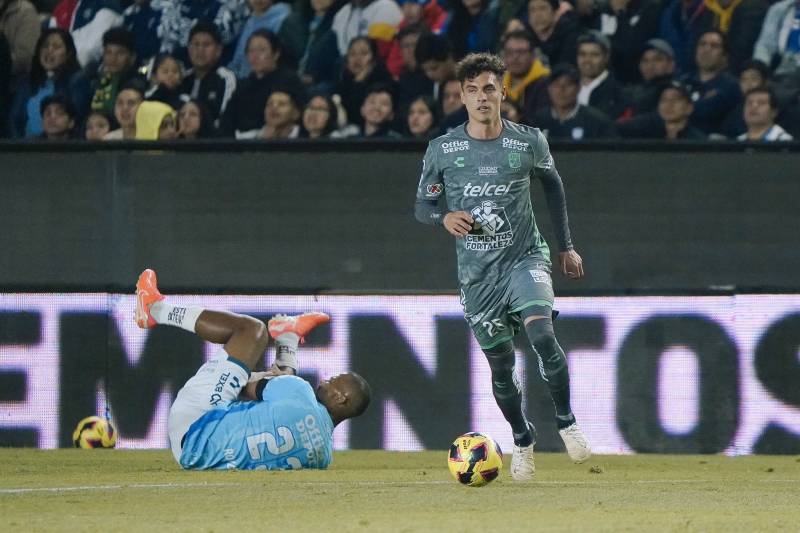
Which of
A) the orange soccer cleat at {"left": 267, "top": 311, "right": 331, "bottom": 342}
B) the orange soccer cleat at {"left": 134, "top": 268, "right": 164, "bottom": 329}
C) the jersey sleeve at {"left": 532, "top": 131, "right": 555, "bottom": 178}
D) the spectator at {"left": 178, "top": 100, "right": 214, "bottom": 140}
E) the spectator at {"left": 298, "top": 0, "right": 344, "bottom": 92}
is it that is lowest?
the orange soccer cleat at {"left": 267, "top": 311, "right": 331, "bottom": 342}

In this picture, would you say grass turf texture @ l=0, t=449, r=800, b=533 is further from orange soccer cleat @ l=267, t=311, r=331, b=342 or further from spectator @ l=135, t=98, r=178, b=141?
spectator @ l=135, t=98, r=178, b=141

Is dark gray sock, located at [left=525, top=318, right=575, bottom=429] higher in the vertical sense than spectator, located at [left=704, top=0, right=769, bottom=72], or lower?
lower

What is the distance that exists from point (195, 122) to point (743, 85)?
4.46 metres

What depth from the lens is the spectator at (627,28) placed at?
12578mm

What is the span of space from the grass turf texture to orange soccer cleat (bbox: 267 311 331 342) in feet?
3.20

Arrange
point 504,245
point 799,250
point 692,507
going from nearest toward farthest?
point 692,507 < point 504,245 < point 799,250

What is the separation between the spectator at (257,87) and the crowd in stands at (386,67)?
0.04ft

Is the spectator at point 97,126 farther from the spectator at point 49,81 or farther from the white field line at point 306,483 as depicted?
the white field line at point 306,483

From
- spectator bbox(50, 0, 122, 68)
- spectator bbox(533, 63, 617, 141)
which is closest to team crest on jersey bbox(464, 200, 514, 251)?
spectator bbox(533, 63, 617, 141)

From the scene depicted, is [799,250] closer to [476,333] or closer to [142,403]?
[476,333]

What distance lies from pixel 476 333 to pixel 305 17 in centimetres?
565

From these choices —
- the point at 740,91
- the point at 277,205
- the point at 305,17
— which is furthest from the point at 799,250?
the point at 305,17

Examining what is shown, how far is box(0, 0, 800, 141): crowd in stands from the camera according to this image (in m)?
11.9

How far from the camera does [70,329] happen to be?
454 inches
